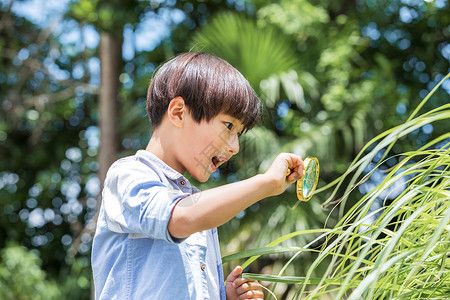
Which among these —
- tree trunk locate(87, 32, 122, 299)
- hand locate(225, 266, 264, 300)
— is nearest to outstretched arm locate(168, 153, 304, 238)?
hand locate(225, 266, 264, 300)

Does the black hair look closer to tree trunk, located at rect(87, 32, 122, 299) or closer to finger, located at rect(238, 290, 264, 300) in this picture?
finger, located at rect(238, 290, 264, 300)

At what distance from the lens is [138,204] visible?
620mm

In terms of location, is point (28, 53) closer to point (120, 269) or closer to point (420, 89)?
point (420, 89)

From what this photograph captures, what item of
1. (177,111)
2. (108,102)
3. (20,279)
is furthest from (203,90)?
(20,279)

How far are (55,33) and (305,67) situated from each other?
2234 mm

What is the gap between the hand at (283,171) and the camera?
611mm

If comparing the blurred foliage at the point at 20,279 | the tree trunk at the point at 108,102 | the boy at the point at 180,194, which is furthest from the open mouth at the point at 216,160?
the blurred foliage at the point at 20,279

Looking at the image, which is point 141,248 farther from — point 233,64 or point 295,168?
point 233,64

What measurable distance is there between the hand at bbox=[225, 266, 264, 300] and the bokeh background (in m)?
1.03

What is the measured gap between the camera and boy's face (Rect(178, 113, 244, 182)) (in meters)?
0.74

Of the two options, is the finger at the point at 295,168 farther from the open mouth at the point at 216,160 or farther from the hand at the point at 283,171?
the open mouth at the point at 216,160

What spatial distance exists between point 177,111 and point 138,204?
0.59 feet

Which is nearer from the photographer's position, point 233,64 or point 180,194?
point 180,194

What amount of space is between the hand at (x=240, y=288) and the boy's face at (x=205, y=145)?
15 centimetres
